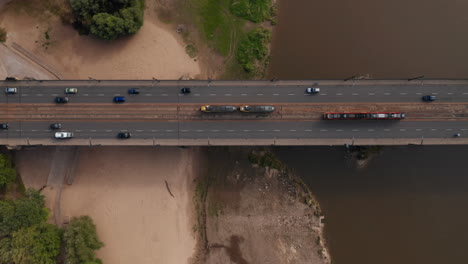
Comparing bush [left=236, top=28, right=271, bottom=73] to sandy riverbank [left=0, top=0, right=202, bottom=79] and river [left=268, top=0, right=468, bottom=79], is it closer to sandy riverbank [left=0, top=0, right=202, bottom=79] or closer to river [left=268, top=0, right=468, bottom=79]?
river [left=268, top=0, right=468, bottom=79]

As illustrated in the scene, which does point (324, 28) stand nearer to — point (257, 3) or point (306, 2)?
point (306, 2)

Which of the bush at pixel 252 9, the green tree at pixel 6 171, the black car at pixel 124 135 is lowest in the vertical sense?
the green tree at pixel 6 171

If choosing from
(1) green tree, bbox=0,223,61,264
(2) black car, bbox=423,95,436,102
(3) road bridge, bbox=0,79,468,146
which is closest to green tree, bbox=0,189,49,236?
(1) green tree, bbox=0,223,61,264

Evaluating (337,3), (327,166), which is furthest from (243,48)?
(327,166)

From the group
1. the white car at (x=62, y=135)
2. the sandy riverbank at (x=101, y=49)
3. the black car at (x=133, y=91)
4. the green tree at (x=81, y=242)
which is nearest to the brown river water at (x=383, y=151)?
the sandy riverbank at (x=101, y=49)

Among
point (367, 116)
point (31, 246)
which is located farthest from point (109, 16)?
point (367, 116)

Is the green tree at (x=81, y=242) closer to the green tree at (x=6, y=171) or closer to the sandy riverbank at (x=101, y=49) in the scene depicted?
the green tree at (x=6, y=171)
